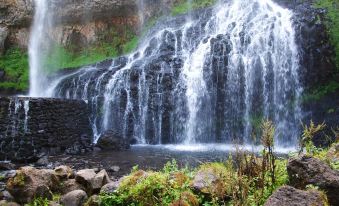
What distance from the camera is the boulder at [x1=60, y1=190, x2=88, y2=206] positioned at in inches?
295

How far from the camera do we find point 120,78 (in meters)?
22.2

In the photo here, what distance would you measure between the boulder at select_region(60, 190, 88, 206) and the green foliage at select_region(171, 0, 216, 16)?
22.2 meters

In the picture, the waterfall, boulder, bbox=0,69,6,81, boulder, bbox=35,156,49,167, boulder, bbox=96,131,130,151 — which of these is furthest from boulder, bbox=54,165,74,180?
boulder, bbox=0,69,6,81

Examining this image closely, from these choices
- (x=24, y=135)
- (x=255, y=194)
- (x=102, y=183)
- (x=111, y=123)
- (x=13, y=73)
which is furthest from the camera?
(x=13, y=73)

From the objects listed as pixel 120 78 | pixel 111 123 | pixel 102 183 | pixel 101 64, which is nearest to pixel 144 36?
pixel 101 64

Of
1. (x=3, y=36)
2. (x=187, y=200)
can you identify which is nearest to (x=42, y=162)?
(x=187, y=200)

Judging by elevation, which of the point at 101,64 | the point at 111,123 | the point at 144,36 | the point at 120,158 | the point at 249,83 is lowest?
the point at 120,158

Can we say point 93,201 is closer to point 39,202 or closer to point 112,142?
point 39,202

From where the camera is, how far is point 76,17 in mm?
31281

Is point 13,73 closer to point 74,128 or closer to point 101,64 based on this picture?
point 101,64

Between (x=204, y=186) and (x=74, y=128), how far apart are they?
1436 cm

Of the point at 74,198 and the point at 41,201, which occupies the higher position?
the point at 74,198

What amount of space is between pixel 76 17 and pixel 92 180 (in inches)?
994

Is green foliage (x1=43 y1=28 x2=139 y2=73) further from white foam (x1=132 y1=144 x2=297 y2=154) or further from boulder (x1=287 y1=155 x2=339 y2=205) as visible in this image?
boulder (x1=287 y1=155 x2=339 y2=205)
